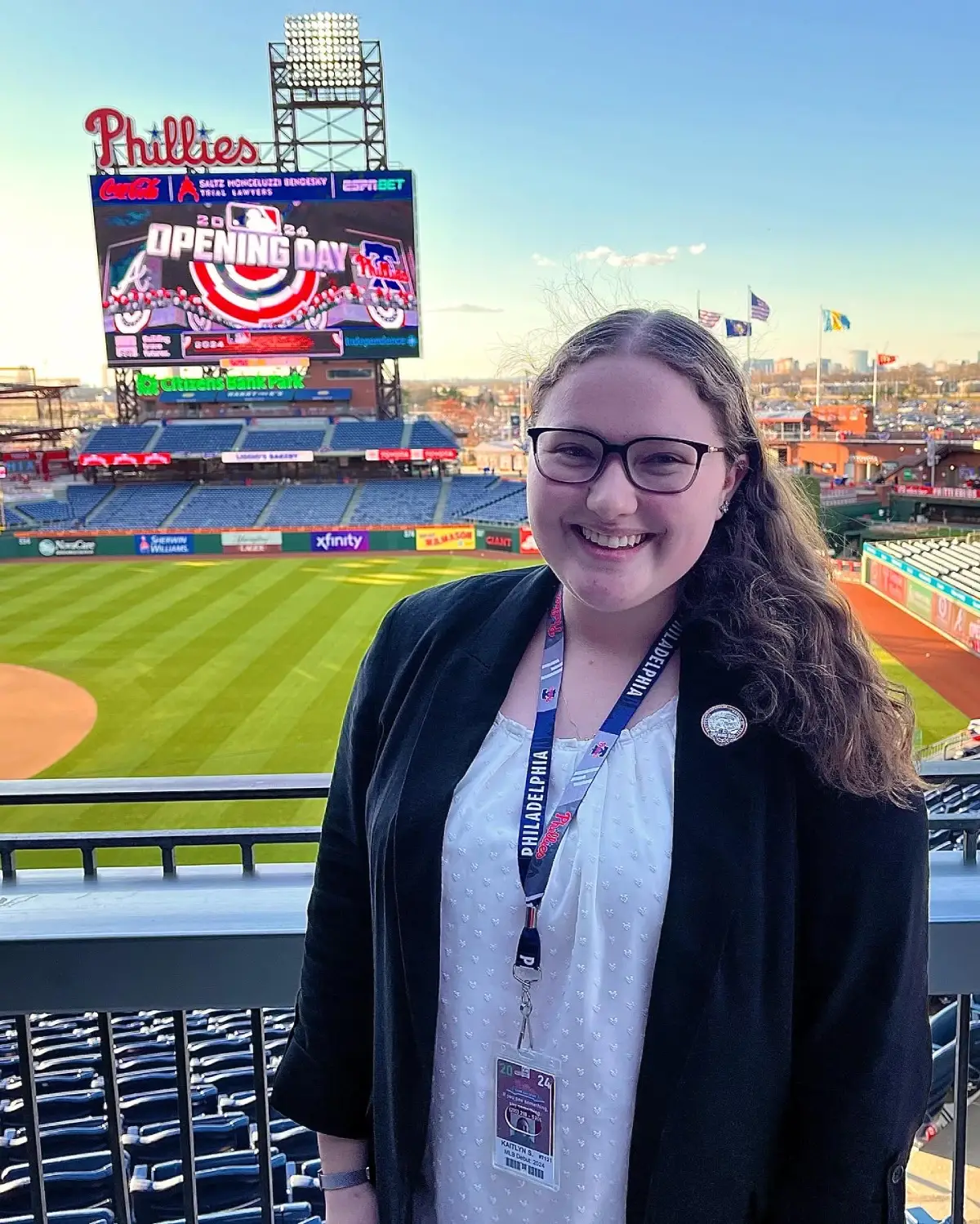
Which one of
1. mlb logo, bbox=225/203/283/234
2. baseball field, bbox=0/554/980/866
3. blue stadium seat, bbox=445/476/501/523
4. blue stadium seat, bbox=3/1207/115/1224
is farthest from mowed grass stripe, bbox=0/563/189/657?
blue stadium seat, bbox=3/1207/115/1224

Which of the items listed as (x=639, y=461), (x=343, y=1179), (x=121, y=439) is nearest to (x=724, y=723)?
(x=639, y=461)

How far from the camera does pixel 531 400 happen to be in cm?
120

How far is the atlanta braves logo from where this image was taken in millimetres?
1006

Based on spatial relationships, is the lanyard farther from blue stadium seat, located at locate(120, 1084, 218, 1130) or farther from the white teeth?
blue stadium seat, located at locate(120, 1084, 218, 1130)

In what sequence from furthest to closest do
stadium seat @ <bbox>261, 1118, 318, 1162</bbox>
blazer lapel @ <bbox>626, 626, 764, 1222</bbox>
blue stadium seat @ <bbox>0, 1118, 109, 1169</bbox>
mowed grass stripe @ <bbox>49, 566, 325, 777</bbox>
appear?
mowed grass stripe @ <bbox>49, 566, 325, 777</bbox>, stadium seat @ <bbox>261, 1118, 318, 1162</bbox>, blue stadium seat @ <bbox>0, 1118, 109, 1169</bbox>, blazer lapel @ <bbox>626, 626, 764, 1222</bbox>

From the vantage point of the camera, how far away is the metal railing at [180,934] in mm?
1407

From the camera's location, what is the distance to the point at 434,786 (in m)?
1.08

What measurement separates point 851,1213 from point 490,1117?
405 mm

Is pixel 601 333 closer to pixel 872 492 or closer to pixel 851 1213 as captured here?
pixel 851 1213

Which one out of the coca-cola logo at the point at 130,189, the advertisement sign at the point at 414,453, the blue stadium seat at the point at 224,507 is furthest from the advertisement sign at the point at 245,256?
the blue stadium seat at the point at 224,507

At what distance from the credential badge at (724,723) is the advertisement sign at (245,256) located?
2787 centimetres

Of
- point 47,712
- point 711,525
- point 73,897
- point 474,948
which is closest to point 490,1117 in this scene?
point 474,948

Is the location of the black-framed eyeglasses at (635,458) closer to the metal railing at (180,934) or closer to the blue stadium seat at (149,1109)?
the metal railing at (180,934)

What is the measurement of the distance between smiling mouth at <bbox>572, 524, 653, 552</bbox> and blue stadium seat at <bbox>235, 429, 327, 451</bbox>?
29.1 metres
